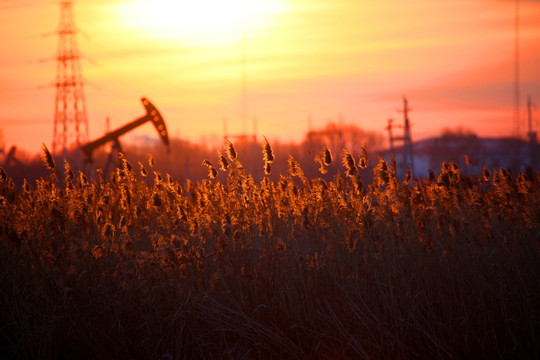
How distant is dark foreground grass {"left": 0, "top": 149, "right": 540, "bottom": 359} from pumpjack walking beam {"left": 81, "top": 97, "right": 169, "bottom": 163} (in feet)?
103

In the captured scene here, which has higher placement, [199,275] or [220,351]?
[199,275]

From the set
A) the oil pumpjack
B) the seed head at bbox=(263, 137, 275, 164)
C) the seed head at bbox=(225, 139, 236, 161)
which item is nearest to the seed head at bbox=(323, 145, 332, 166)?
the seed head at bbox=(263, 137, 275, 164)

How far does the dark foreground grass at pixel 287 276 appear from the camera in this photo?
5.79 meters

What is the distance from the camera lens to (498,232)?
271 inches

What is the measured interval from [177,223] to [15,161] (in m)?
51.8

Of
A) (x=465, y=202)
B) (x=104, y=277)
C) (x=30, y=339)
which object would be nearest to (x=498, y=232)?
(x=465, y=202)

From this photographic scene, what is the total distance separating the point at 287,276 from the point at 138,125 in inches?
1328

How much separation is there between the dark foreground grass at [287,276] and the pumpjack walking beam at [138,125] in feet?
103

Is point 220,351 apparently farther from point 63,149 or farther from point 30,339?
point 63,149

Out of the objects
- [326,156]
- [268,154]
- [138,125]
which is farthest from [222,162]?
[138,125]

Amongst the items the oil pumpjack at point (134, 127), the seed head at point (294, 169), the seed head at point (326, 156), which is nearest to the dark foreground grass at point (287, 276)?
the seed head at point (294, 169)

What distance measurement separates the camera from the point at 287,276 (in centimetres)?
632

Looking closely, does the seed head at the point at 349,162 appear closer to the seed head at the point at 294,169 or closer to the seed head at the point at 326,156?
the seed head at the point at 326,156

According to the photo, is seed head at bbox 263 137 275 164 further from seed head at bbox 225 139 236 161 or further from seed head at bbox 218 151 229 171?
seed head at bbox 218 151 229 171
